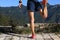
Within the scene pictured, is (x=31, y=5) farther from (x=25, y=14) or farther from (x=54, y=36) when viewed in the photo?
(x=25, y=14)

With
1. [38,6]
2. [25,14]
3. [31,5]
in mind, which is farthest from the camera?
[25,14]

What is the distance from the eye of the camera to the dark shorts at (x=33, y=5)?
24.5 feet

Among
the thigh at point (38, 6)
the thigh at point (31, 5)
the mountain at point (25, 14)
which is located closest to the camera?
the thigh at point (31, 5)

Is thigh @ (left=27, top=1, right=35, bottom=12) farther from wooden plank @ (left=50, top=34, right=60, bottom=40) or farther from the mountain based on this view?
the mountain

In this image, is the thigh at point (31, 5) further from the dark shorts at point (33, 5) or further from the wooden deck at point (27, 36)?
the wooden deck at point (27, 36)

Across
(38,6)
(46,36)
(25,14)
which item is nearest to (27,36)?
(46,36)

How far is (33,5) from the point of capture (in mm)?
7523

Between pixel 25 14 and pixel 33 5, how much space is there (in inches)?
104

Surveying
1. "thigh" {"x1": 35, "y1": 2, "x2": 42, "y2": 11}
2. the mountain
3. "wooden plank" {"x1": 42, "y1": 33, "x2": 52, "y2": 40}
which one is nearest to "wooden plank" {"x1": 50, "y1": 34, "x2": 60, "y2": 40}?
"wooden plank" {"x1": 42, "y1": 33, "x2": 52, "y2": 40}

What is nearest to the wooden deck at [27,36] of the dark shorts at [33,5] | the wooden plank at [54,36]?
the wooden plank at [54,36]

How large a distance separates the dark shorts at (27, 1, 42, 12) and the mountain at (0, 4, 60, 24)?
6.64ft

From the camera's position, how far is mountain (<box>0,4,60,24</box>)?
983cm

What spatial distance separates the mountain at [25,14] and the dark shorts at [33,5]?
6.64 ft

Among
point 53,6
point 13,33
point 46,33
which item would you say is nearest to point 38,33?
point 46,33
